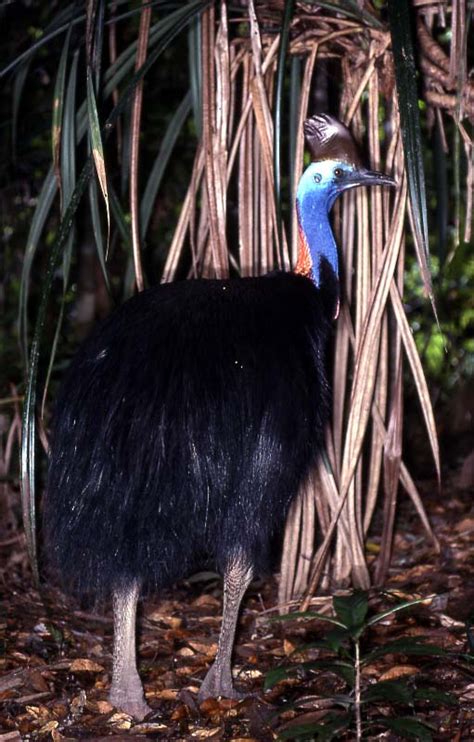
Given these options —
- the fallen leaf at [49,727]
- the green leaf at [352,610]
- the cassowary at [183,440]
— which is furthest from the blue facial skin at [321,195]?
the fallen leaf at [49,727]

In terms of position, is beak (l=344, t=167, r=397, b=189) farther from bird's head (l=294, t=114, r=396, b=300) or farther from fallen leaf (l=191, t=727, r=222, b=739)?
fallen leaf (l=191, t=727, r=222, b=739)

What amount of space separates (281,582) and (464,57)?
1.50 m

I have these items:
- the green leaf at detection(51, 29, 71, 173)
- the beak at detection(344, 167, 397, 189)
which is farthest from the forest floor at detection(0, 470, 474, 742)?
the green leaf at detection(51, 29, 71, 173)

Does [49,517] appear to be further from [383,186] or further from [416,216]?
[383,186]

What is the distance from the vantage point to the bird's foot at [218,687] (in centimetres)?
251

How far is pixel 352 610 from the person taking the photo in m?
2.09

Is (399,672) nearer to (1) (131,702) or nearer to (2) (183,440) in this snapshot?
(1) (131,702)

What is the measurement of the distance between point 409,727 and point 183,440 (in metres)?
0.73

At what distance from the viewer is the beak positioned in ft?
8.56

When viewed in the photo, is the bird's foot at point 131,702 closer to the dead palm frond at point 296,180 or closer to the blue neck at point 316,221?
the dead palm frond at point 296,180

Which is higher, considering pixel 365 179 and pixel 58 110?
pixel 58 110

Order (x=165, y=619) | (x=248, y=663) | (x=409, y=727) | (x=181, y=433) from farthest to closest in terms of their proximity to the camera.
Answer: (x=165, y=619)
(x=248, y=663)
(x=181, y=433)
(x=409, y=727)

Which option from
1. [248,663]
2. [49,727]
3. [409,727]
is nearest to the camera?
[409,727]

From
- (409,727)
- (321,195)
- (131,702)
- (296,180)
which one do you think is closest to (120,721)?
(131,702)
